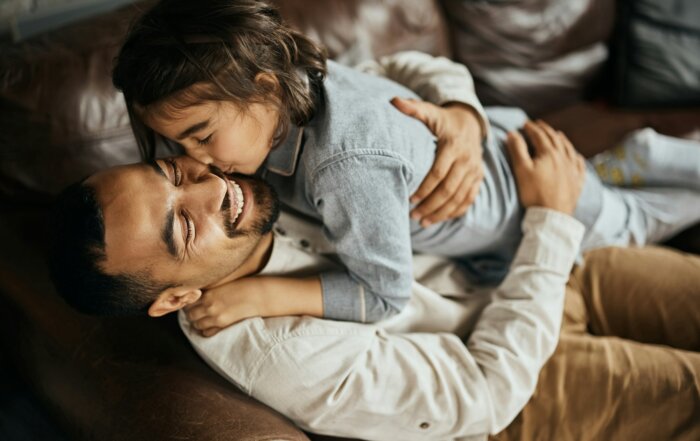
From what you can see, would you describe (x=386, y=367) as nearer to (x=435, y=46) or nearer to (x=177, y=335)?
(x=177, y=335)

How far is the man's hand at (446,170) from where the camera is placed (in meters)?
1.23

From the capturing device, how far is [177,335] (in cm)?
116

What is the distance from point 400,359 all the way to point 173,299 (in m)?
0.43

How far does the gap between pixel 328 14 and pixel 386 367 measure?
3.30ft

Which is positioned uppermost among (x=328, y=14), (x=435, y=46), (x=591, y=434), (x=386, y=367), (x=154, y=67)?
(x=154, y=67)

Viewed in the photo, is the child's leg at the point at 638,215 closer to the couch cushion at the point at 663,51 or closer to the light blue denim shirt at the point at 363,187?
the light blue denim shirt at the point at 363,187

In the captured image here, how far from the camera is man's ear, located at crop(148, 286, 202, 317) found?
42.2 inches

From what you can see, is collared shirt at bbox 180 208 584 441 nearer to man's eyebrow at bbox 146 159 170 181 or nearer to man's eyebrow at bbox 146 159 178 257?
man's eyebrow at bbox 146 159 178 257

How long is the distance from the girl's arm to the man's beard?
0.34 ft

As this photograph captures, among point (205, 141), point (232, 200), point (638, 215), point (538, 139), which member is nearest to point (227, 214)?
point (232, 200)

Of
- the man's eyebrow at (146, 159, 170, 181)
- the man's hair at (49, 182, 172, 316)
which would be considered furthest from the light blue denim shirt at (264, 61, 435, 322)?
the man's hair at (49, 182, 172, 316)

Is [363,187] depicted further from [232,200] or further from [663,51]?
[663,51]

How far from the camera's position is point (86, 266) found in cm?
97

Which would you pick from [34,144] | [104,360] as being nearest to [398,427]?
[104,360]
